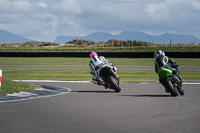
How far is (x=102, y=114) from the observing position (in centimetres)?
895

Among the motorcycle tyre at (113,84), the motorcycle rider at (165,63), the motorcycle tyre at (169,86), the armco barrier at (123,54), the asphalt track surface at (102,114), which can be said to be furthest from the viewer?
the armco barrier at (123,54)

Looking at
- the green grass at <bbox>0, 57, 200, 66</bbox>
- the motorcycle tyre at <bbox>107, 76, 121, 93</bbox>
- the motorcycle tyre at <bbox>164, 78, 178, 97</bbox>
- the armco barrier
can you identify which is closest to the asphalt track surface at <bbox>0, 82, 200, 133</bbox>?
the motorcycle tyre at <bbox>164, 78, 178, 97</bbox>

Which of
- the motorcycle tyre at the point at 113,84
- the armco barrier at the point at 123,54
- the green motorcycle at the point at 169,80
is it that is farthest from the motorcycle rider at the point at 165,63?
the armco barrier at the point at 123,54

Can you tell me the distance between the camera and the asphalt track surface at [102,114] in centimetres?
732

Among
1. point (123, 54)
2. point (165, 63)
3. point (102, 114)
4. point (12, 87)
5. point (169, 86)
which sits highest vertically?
point (123, 54)

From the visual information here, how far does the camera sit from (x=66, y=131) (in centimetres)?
705

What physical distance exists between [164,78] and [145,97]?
0.94 meters

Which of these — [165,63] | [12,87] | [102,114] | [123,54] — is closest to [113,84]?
[165,63]

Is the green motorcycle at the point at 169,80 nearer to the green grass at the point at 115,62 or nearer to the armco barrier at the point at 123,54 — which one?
the green grass at the point at 115,62

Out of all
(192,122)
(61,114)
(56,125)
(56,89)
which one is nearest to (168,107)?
(192,122)

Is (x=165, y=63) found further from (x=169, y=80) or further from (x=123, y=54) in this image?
(x=123, y=54)

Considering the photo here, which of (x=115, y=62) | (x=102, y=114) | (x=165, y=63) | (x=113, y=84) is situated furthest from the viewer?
(x=115, y=62)

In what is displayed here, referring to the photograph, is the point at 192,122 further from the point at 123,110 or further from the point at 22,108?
the point at 22,108

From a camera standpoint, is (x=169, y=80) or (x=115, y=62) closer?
(x=169, y=80)
